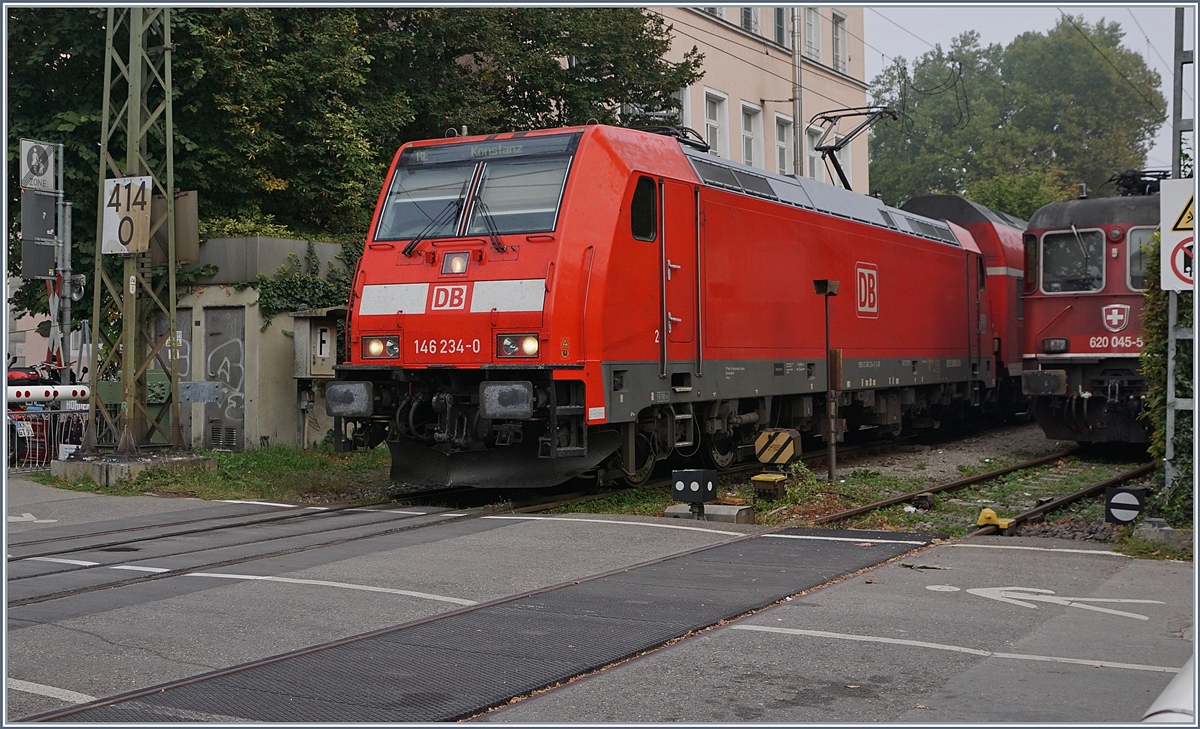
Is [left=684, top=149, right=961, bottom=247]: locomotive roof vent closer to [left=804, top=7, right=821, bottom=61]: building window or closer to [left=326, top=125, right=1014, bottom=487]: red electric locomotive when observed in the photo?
[left=326, top=125, right=1014, bottom=487]: red electric locomotive

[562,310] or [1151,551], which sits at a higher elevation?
[562,310]

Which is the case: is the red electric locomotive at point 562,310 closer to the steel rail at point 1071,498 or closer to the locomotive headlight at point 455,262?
the locomotive headlight at point 455,262

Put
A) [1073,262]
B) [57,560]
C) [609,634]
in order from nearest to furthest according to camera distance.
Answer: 1. [609,634]
2. [57,560]
3. [1073,262]

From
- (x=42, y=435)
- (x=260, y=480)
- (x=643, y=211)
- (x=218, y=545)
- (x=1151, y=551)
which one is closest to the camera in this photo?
(x=1151, y=551)

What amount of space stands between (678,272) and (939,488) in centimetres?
405

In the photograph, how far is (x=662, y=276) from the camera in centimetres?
1308

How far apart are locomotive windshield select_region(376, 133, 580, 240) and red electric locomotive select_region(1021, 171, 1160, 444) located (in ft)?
29.0

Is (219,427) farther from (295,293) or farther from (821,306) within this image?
(821,306)

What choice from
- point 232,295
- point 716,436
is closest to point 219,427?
point 232,295

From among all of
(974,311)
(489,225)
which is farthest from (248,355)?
(974,311)

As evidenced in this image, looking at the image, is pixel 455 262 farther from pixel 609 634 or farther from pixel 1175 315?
pixel 1175 315

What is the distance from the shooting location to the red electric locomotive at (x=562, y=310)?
12.0 meters

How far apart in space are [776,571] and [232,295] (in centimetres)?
1166

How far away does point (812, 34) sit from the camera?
3634 centimetres
